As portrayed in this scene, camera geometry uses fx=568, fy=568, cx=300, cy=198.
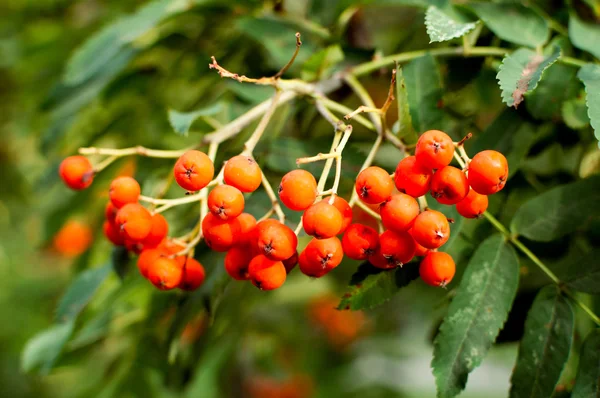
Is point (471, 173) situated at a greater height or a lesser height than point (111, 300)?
greater

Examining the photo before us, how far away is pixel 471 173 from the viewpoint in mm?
1101

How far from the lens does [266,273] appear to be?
1.17 m

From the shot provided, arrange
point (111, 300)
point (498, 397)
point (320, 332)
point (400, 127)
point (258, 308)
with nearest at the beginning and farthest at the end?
point (400, 127)
point (111, 300)
point (258, 308)
point (320, 332)
point (498, 397)

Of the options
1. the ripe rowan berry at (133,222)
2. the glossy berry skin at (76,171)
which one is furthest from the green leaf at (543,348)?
the glossy berry skin at (76,171)

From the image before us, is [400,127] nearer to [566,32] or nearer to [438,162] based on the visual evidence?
[438,162]

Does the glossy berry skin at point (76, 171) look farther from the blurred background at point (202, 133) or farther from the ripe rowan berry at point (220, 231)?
the ripe rowan berry at point (220, 231)

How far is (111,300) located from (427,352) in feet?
10.8

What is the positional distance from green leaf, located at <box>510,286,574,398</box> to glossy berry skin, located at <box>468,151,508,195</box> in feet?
1.37

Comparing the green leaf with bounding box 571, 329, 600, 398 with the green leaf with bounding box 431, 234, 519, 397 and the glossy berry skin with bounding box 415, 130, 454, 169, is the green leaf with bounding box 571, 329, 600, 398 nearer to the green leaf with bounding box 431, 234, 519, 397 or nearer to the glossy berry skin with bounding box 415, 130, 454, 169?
the green leaf with bounding box 431, 234, 519, 397

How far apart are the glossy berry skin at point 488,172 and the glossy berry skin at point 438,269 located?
173mm

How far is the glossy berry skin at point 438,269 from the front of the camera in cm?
118

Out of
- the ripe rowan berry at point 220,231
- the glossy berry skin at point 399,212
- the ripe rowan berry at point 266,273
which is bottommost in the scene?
the ripe rowan berry at point 266,273

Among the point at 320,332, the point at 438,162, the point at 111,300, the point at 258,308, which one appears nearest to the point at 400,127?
the point at 438,162

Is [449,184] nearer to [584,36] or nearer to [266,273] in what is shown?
[266,273]
